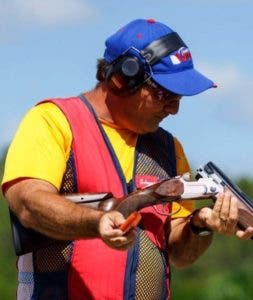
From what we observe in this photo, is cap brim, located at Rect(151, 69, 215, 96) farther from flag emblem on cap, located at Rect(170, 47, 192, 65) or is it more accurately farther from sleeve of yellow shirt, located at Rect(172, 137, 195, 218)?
sleeve of yellow shirt, located at Rect(172, 137, 195, 218)

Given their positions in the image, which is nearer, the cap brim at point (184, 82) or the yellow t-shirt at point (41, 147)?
the yellow t-shirt at point (41, 147)

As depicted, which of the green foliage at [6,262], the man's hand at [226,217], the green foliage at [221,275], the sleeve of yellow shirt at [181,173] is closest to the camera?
the man's hand at [226,217]

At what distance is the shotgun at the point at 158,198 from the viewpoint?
6711mm

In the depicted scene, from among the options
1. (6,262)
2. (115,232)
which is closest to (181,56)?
(115,232)

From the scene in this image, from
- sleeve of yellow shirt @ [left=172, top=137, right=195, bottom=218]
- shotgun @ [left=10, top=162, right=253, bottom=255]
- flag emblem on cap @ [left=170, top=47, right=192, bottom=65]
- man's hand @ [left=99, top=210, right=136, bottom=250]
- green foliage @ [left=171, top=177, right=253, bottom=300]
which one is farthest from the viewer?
green foliage @ [left=171, top=177, right=253, bottom=300]

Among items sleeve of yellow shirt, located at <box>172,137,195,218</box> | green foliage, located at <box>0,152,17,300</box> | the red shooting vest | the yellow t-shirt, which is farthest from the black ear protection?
green foliage, located at <box>0,152,17,300</box>

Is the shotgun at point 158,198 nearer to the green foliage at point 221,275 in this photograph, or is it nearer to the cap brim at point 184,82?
the cap brim at point 184,82

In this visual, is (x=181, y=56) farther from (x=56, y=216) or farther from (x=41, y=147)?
(x=56, y=216)

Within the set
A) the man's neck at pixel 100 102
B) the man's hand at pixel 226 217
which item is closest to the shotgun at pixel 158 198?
the man's hand at pixel 226 217

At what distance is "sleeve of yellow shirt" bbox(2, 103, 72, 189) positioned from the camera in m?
6.73

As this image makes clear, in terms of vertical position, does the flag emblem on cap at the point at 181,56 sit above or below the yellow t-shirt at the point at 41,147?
above

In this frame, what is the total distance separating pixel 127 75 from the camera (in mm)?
7098

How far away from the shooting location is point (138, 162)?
7.16 metres

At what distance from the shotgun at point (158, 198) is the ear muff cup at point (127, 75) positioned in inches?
19.9
